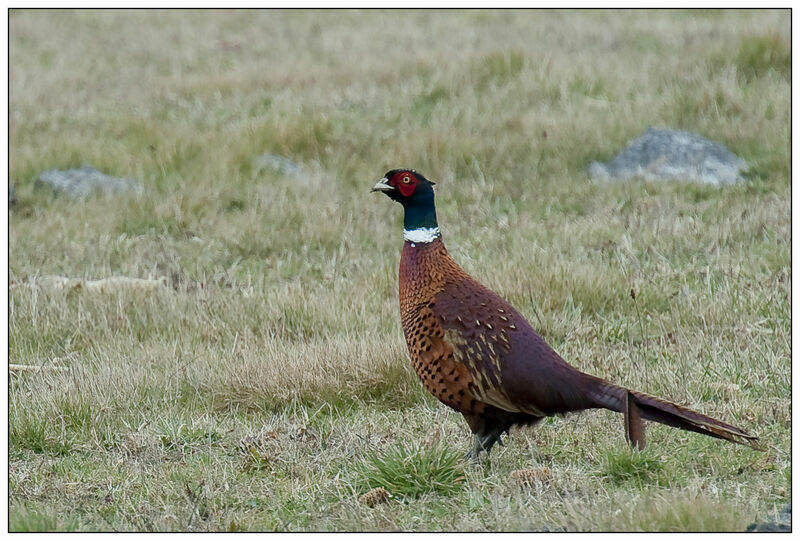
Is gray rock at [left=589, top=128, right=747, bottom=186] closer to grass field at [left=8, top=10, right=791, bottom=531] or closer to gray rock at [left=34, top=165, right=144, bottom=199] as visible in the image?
grass field at [left=8, top=10, right=791, bottom=531]

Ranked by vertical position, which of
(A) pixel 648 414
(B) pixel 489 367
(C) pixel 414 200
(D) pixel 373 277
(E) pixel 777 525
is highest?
(C) pixel 414 200

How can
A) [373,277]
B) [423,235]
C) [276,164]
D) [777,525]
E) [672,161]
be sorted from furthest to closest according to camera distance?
[276,164] < [672,161] < [373,277] < [423,235] < [777,525]

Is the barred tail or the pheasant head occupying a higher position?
the pheasant head

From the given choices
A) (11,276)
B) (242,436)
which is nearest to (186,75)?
(11,276)

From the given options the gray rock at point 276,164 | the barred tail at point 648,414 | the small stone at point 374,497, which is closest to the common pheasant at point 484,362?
the barred tail at point 648,414

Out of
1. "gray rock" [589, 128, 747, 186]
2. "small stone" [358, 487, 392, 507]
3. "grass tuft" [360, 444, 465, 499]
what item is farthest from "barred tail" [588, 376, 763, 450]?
"gray rock" [589, 128, 747, 186]

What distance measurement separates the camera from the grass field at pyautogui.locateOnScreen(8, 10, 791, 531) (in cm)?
390

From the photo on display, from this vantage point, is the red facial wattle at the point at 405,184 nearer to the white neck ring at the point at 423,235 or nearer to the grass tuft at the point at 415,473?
the white neck ring at the point at 423,235

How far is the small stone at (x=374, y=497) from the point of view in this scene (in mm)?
3766

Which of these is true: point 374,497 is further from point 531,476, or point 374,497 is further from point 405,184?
point 405,184

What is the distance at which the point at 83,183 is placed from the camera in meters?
8.99

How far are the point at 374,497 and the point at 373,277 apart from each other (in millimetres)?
2787

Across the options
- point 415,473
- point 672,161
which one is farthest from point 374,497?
point 672,161

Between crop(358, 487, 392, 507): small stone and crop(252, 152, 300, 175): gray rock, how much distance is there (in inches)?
215
